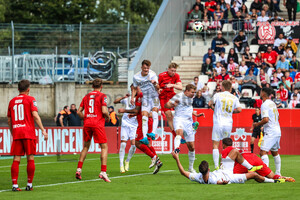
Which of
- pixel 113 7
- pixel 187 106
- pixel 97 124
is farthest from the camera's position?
pixel 113 7

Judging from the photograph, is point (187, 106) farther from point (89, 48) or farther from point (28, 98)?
point (89, 48)

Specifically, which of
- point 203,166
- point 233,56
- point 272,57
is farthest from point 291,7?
point 203,166

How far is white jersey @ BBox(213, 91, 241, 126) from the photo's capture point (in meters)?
16.0

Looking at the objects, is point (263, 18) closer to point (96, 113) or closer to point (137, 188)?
point (96, 113)

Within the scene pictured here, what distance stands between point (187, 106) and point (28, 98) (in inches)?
191

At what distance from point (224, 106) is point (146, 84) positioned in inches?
90.1

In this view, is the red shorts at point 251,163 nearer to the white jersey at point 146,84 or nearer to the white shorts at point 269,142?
the white shorts at point 269,142

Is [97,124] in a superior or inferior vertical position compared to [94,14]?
inferior

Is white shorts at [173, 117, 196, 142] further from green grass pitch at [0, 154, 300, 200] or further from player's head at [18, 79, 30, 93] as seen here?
player's head at [18, 79, 30, 93]

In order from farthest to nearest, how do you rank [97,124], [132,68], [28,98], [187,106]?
[132,68]
[187,106]
[97,124]
[28,98]

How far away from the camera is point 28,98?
42.8ft

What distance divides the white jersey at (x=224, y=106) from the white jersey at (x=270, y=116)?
3.16 feet

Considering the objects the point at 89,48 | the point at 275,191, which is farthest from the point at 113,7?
the point at 275,191

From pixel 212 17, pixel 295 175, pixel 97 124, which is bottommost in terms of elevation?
pixel 295 175
